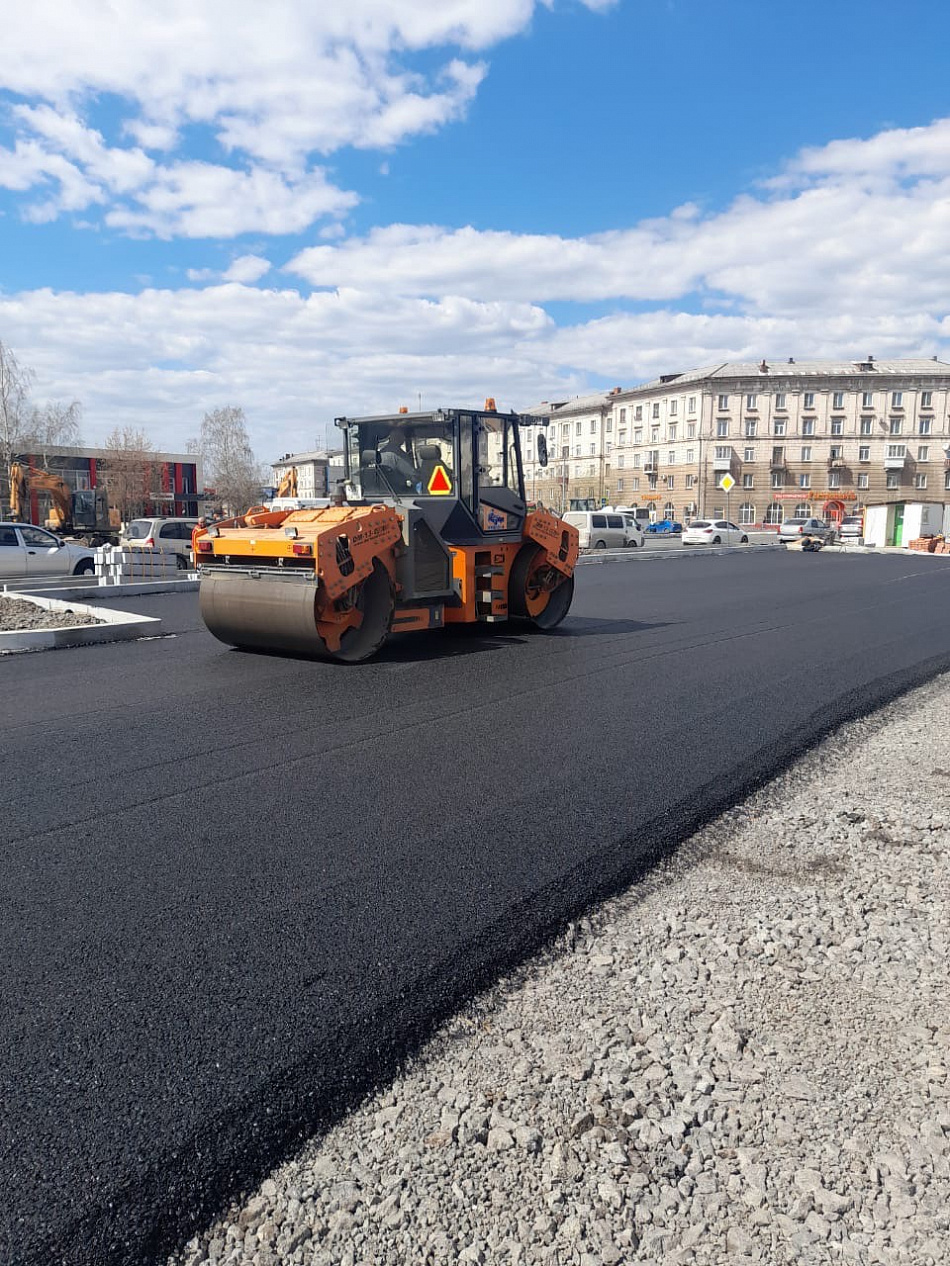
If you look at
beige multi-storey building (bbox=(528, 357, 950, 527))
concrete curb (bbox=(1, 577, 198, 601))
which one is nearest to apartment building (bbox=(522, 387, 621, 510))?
beige multi-storey building (bbox=(528, 357, 950, 527))

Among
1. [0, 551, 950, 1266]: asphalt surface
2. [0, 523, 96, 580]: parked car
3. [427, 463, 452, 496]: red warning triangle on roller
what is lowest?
[0, 551, 950, 1266]: asphalt surface

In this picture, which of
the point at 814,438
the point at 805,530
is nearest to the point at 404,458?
the point at 805,530

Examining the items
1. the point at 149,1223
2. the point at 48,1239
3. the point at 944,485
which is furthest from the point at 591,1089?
the point at 944,485

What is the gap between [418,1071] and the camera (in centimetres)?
287

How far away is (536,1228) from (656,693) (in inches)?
244

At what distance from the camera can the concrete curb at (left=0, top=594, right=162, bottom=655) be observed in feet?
35.2

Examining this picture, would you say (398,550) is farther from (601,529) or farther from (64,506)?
(64,506)

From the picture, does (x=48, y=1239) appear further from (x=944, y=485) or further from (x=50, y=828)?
(x=944, y=485)

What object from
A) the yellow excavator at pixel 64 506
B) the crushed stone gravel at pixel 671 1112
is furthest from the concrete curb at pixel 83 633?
the yellow excavator at pixel 64 506

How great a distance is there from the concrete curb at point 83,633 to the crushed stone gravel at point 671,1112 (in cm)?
894

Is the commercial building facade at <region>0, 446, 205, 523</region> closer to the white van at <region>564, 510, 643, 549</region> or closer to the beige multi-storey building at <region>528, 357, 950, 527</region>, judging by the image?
the white van at <region>564, 510, 643, 549</region>

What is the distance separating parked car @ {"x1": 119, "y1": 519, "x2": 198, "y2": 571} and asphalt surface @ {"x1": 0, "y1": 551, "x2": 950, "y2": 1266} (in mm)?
14497

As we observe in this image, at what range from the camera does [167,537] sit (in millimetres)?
24297

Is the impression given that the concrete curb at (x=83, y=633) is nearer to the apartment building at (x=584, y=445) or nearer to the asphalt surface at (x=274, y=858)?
the asphalt surface at (x=274, y=858)
